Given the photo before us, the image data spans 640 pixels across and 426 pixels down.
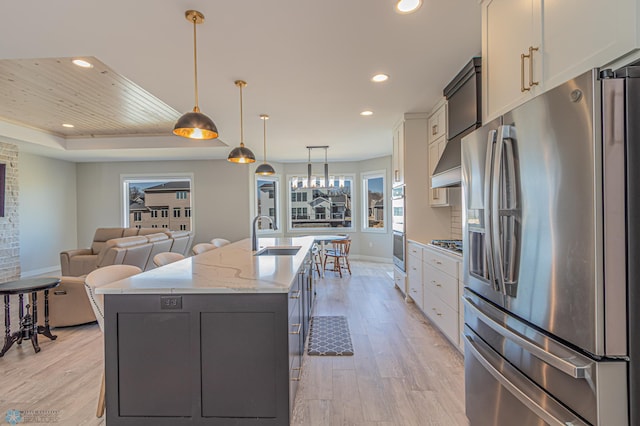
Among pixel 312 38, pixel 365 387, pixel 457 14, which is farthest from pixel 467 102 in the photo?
pixel 365 387

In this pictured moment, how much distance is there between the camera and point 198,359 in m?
1.68

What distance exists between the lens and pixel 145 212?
25.6 ft

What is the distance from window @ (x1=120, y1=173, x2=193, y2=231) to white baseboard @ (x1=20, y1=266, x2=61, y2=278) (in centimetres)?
163

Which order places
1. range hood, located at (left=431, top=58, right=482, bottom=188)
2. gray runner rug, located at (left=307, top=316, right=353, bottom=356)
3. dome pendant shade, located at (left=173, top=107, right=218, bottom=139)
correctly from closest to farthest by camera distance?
dome pendant shade, located at (left=173, top=107, right=218, bottom=139) → range hood, located at (left=431, top=58, right=482, bottom=188) → gray runner rug, located at (left=307, top=316, right=353, bottom=356)

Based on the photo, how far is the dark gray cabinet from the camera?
1668mm

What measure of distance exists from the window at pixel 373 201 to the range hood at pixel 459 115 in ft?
15.0

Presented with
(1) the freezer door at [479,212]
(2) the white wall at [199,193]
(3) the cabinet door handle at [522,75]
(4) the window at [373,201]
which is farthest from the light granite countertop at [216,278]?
(4) the window at [373,201]

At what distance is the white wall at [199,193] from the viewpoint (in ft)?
24.2

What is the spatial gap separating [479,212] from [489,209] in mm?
149

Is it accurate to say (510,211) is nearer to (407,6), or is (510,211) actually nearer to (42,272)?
(407,6)

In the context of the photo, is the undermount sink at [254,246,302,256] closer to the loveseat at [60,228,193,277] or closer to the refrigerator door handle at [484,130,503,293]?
the refrigerator door handle at [484,130,503,293]

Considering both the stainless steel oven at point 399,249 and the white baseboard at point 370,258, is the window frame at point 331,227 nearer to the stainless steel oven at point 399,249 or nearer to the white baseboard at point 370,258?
the white baseboard at point 370,258

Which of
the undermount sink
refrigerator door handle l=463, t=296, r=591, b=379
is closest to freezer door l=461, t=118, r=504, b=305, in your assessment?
refrigerator door handle l=463, t=296, r=591, b=379

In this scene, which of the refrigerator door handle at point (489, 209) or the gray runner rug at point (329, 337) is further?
the gray runner rug at point (329, 337)
